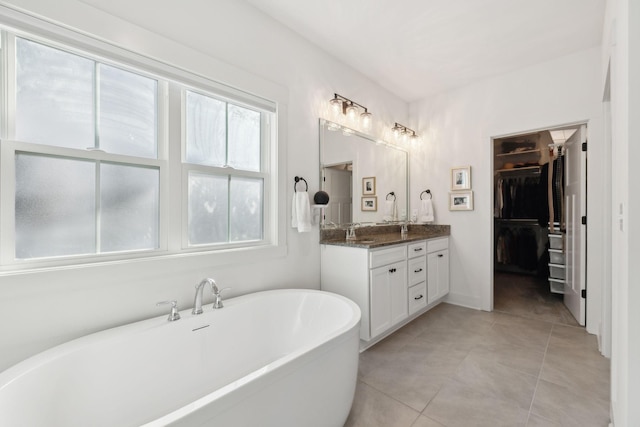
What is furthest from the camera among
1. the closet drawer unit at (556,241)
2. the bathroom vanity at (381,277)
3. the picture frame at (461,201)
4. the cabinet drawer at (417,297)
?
the closet drawer unit at (556,241)

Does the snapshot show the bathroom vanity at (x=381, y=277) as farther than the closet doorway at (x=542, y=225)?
No

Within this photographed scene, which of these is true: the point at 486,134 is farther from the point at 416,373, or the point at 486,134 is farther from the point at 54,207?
the point at 54,207

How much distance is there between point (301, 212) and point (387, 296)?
3.59ft

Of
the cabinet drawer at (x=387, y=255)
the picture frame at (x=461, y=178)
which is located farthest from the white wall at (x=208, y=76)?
the picture frame at (x=461, y=178)

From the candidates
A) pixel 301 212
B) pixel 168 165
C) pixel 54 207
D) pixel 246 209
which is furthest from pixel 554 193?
pixel 54 207

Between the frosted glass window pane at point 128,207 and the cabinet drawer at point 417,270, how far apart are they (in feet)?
7.47

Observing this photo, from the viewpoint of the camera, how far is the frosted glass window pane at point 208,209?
76.7 inches

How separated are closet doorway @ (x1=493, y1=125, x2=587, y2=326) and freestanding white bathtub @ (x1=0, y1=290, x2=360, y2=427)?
275 cm

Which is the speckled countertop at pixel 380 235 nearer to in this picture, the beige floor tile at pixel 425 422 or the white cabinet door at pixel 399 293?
the white cabinet door at pixel 399 293

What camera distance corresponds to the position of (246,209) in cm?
226

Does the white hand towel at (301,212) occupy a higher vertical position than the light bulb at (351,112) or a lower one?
lower

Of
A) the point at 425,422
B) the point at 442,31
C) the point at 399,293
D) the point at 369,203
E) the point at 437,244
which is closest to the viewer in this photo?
the point at 425,422

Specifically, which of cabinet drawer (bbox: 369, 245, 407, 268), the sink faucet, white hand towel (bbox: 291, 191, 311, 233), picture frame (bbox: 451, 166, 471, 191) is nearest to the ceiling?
picture frame (bbox: 451, 166, 471, 191)

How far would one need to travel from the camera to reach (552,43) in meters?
2.62
